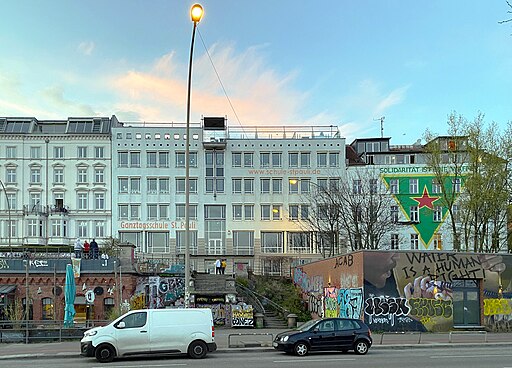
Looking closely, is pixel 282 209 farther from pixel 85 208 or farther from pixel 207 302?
pixel 207 302

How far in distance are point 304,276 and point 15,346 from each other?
26.7 meters

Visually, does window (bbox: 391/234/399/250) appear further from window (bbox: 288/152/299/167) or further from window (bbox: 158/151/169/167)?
window (bbox: 158/151/169/167)

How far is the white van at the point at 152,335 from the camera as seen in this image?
2045cm

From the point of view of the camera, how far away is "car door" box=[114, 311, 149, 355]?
2055cm

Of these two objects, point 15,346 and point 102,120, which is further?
point 102,120

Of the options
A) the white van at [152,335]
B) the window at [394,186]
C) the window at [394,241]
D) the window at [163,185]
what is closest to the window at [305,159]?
the window at [394,186]

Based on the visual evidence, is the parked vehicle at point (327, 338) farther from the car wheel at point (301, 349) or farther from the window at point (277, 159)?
the window at point (277, 159)

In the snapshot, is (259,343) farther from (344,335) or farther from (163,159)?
(163,159)

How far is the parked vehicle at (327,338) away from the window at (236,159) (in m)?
46.0

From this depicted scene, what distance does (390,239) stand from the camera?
209ft

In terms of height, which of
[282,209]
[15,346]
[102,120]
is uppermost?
[102,120]

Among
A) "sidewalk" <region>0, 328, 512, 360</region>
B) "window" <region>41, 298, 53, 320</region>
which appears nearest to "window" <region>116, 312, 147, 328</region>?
"sidewalk" <region>0, 328, 512, 360</region>

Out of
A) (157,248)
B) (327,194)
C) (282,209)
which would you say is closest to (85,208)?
(157,248)

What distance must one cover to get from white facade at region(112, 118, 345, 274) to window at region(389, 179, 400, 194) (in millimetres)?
5360
